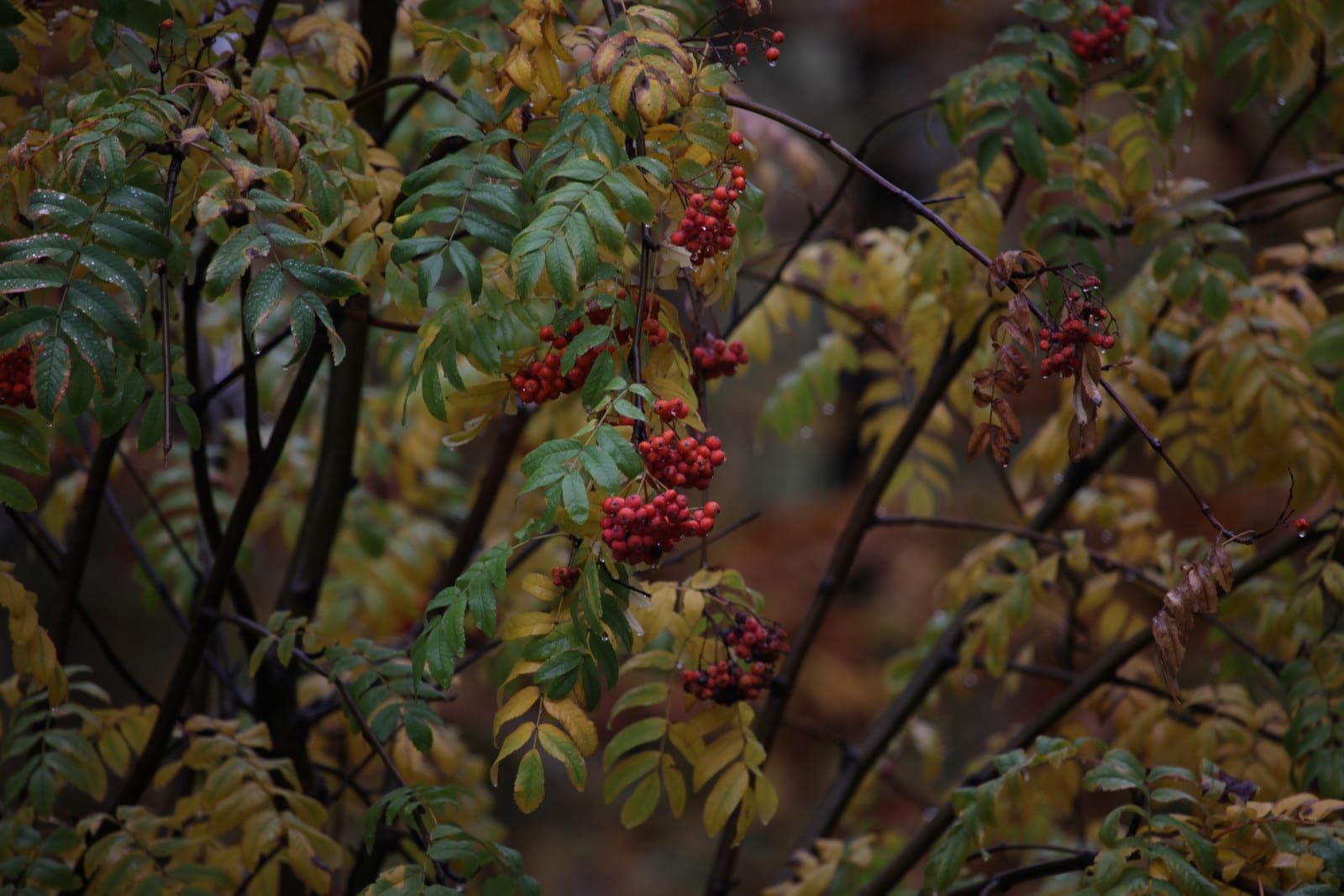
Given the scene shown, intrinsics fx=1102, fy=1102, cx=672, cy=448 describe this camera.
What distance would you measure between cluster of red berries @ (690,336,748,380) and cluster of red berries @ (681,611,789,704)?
0.36 m

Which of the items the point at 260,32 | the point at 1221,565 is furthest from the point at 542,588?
the point at 260,32

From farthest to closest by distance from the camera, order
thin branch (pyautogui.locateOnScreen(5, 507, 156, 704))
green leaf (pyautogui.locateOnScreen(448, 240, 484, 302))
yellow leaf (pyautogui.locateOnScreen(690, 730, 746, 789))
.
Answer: thin branch (pyautogui.locateOnScreen(5, 507, 156, 704)), yellow leaf (pyautogui.locateOnScreen(690, 730, 746, 789)), green leaf (pyautogui.locateOnScreen(448, 240, 484, 302))

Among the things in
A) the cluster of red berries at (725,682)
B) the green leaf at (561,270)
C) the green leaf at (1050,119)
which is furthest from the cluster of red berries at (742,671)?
the green leaf at (1050,119)

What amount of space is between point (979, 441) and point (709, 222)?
420mm

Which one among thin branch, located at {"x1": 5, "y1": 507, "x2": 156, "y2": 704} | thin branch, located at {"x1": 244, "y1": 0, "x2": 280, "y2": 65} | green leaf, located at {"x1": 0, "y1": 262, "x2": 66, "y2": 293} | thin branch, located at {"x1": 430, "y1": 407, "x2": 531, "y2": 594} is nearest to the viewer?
green leaf, located at {"x1": 0, "y1": 262, "x2": 66, "y2": 293}

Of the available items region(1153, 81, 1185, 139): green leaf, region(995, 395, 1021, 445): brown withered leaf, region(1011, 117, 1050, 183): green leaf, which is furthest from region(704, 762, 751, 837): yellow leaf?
region(1153, 81, 1185, 139): green leaf

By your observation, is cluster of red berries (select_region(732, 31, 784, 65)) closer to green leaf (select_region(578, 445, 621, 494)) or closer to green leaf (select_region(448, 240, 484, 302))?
green leaf (select_region(448, 240, 484, 302))

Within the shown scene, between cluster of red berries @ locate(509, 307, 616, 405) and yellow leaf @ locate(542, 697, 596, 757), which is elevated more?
cluster of red berries @ locate(509, 307, 616, 405)

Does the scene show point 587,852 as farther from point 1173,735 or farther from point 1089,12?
point 1089,12

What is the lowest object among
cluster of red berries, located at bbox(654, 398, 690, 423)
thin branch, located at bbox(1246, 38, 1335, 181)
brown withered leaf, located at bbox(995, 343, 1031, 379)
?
cluster of red berries, located at bbox(654, 398, 690, 423)

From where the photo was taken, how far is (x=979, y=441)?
1334 millimetres

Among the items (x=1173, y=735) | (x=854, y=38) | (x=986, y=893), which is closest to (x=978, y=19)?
(x=854, y=38)

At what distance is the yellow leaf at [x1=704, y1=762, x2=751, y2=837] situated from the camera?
147cm

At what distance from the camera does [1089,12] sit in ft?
6.68
